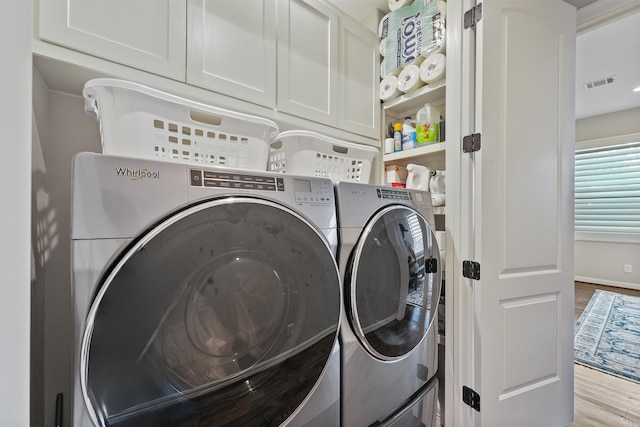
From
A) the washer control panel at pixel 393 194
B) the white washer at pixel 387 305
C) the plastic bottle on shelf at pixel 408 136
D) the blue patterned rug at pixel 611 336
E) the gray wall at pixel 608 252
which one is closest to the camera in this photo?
the white washer at pixel 387 305

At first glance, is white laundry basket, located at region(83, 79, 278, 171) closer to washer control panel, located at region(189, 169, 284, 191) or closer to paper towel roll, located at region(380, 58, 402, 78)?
washer control panel, located at region(189, 169, 284, 191)

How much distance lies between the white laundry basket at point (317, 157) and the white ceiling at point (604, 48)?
119 cm

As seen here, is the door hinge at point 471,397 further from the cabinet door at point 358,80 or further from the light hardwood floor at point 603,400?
the cabinet door at point 358,80

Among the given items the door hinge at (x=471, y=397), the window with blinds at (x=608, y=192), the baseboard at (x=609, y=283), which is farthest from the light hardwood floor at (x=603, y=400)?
the window with blinds at (x=608, y=192)

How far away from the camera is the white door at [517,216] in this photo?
128 cm

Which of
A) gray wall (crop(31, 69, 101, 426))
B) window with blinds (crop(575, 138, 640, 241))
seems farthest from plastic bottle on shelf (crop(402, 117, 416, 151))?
window with blinds (crop(575, 138, 640, 241))

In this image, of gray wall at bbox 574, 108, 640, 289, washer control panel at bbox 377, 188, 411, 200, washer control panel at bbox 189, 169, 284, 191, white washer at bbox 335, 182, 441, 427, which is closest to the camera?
washer control panel at bbox 189, 169, 284, 191

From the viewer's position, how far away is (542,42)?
4.57ft

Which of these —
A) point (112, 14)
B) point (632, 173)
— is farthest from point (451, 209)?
point (632, 173)

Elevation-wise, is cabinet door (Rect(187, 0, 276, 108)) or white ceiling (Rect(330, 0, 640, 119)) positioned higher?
white ceiling (Rect(330, 0, 640, 119))

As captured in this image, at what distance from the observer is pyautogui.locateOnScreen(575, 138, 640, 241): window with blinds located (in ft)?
13.3

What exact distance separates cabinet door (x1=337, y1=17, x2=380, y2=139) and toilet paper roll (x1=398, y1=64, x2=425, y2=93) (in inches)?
6.9

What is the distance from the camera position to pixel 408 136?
5.48 ft

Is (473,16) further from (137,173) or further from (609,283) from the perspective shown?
(609,283)
